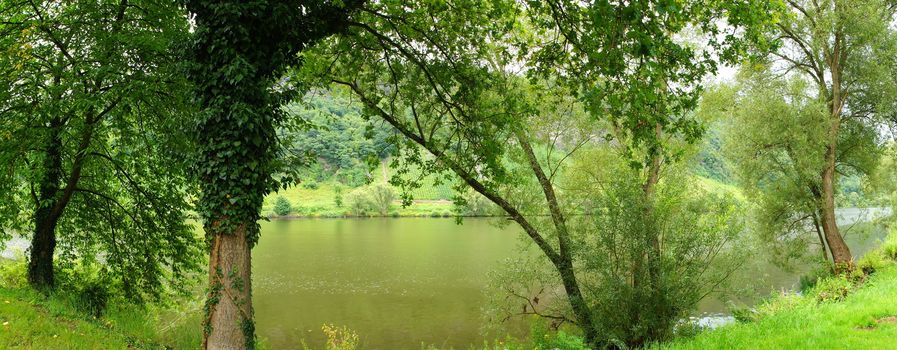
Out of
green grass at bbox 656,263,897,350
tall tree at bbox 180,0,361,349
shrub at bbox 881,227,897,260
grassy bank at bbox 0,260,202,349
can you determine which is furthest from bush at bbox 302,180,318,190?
tall tree at bbox 180,0,361,349

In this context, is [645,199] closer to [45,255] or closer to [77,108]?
[77,108]

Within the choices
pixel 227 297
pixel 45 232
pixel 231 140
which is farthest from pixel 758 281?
pixel 45 232

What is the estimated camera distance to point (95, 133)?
1045 centimetres

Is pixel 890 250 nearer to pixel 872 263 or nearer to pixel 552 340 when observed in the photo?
pixel 872 263

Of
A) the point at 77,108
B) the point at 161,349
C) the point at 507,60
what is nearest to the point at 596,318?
the point at 507,60

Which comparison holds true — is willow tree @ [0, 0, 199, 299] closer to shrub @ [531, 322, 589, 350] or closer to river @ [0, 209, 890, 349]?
river @ [0, 209, 890, 349]

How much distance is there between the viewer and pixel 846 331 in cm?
799

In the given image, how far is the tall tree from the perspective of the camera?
6234mm

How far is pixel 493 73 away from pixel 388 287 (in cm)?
1948

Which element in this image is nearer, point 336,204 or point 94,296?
point 94,296

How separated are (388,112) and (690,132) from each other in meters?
7.31

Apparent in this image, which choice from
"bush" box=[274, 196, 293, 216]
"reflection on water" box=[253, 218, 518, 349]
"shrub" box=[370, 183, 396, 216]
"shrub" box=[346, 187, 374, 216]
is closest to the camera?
"reflection on water" box=[253, 218, 518, 349]

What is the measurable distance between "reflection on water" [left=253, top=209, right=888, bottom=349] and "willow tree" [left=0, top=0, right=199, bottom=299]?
837 centimetres

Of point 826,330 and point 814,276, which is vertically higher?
point 826,330
